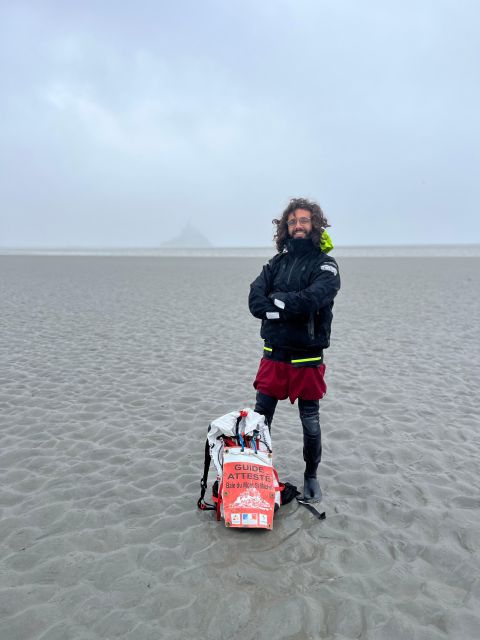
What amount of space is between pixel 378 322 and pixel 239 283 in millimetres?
15713

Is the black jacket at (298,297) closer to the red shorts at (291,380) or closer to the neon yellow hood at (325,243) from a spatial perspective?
the neon yellow hood at (325,243)

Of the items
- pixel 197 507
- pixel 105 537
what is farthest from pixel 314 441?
pixel 105 537

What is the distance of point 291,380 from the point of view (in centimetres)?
495

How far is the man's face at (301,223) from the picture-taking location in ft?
16.3

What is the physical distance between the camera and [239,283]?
3116 cm

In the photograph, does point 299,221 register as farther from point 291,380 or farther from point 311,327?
point 291,380

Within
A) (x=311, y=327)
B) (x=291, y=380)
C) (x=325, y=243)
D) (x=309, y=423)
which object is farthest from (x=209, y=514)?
(x=325, y=243)

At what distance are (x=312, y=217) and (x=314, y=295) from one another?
0.94 metres

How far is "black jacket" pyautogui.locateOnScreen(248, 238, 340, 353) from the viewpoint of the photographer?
4.66 m

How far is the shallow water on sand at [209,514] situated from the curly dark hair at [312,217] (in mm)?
2910

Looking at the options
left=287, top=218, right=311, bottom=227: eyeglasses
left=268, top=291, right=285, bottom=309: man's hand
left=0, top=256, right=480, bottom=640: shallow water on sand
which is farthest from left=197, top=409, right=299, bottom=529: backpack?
left=287, top=218, right=311, bottom=227: eyeglasses

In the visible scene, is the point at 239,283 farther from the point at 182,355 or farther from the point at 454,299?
the point at 182,355

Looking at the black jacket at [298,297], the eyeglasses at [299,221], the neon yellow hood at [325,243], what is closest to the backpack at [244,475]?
the black jacket at [298,297]

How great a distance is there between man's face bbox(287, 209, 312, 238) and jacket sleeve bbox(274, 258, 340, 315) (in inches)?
17.9
